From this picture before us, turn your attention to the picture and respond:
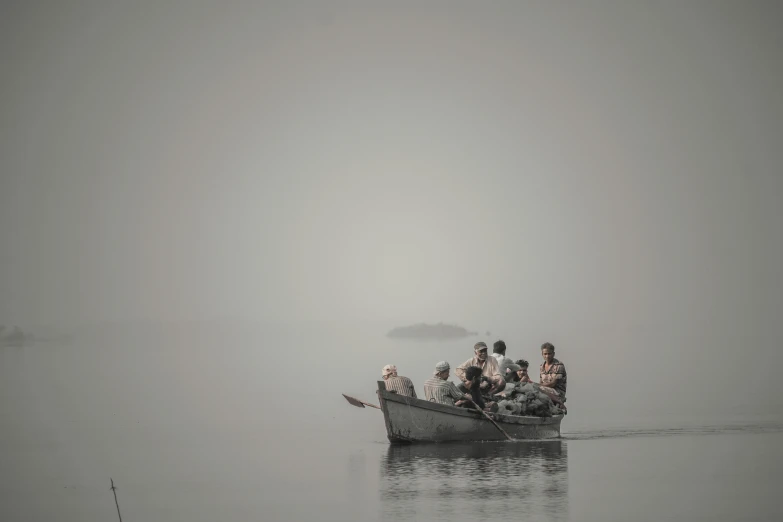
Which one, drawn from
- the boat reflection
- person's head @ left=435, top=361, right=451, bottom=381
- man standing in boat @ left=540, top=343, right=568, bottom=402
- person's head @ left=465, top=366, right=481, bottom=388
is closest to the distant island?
man standing in boat @ left=540, top=343, right=568, bottom=402

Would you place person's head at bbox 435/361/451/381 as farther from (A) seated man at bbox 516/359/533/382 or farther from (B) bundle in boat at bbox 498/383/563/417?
(A) seated man at bbox 516/359/533/382

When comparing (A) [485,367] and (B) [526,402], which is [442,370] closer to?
(A) [485,367]

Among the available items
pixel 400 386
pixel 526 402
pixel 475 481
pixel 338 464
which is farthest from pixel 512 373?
pixel 475 481

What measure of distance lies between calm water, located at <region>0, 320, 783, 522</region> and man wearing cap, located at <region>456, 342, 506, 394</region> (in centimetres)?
146

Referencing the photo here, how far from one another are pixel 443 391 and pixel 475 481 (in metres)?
4.88

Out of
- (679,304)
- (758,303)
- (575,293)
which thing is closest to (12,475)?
(758,303)

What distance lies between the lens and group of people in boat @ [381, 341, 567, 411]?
30250 millimetres

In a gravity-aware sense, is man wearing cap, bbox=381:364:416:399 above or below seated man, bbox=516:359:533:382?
below

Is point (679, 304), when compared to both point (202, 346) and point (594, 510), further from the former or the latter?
point (594, 510)

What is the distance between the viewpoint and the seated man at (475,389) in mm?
30375

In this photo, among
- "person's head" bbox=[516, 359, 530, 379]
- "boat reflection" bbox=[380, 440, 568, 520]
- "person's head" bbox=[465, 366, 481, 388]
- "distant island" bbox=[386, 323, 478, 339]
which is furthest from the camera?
"distant island" bbox=[386, 323, 478, 339]

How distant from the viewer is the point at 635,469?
27812 millimetres

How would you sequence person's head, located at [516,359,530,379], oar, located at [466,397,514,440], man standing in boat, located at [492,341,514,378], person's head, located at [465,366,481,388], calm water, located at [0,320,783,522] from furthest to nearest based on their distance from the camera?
person's head, located at [516,359,530,379]
man standing in boat, located at [492,341,514,378]
person's head, located at [465,366,481,388]
oar, located at [466,397,514,440]
calm water, located at [0,320,783,522]

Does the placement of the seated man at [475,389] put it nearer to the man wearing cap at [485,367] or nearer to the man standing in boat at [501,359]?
the man wearing cap at [485,367]
